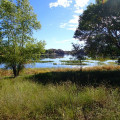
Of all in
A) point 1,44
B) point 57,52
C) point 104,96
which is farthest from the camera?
point 57,52

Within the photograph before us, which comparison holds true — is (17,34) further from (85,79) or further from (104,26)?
(104,26)

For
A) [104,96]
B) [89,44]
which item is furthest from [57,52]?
[104,96]

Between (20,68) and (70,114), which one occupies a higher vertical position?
(20,68)

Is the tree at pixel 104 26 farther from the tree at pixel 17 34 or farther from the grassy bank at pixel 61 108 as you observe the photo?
the grassy bank at pixel 61 108

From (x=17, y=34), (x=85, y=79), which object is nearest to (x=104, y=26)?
(x=85, y=79)

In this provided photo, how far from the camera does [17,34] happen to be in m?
10.3

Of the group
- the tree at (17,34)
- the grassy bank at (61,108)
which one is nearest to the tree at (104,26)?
Answer: the tree at (17,34)

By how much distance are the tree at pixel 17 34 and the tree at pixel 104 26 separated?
6788mm

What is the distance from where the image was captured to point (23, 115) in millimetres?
3152

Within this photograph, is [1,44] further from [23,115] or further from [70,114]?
[70,114]

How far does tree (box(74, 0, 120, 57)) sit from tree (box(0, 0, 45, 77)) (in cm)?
679

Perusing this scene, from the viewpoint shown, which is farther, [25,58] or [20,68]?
[20,68]

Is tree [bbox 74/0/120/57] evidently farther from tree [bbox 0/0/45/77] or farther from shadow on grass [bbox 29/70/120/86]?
tree [bbox 0/0/45/77]

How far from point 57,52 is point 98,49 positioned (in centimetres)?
15942
